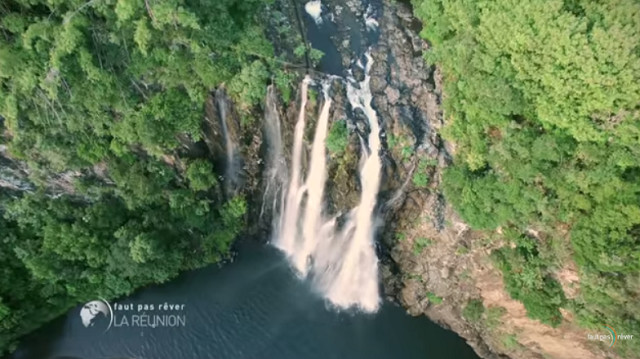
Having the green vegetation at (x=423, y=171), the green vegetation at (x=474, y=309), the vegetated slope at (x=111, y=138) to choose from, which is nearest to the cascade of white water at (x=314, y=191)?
the vegetated slope at (x=111, y=138)

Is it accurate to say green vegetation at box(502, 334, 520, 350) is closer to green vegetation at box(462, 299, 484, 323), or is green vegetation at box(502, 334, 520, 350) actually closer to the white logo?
green vegetation at box(462, 299, 484, 323)

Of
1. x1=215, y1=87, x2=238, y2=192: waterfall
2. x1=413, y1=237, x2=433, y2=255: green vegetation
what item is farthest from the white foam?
x1=413, y1=237, x2=433, y2=255: green vegetation

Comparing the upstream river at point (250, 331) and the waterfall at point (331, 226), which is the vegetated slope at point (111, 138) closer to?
the upstream river at point (250, 331)

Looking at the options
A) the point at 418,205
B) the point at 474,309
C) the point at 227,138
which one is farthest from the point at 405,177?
the point at 227,138

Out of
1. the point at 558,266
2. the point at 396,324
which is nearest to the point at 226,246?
the point at 396,324

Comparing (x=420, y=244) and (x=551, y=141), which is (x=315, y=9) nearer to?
(x=551, y=141)

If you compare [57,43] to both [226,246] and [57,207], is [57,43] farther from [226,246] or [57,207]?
[226,246]
